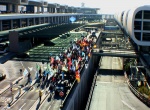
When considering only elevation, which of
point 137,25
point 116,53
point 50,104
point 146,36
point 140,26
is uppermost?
point 137,25

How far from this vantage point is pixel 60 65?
46.3m

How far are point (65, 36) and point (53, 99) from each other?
6342 cm

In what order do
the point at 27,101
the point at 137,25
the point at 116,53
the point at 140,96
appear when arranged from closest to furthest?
the point at 27,101
the point at 140,96
the point at 116,53
the point at 137,25

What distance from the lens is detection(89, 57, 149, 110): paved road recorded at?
4025cm

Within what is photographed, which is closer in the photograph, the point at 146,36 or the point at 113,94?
the point at 113,94

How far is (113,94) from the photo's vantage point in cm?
4681

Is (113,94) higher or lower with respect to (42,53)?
lower

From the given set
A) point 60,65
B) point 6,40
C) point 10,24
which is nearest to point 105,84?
point 60,65

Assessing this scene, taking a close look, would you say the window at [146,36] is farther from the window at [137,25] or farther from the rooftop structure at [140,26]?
the window at [137,25]

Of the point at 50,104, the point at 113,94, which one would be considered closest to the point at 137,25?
the point at 113,94

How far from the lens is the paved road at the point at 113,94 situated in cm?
4025

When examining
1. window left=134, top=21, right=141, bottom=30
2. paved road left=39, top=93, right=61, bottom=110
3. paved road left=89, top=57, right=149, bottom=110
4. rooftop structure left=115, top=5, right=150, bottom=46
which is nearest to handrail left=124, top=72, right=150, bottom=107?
paved road left=89, top=57, right=149, bottom=110

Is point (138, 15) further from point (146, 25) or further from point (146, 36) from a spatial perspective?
point (146, 36)

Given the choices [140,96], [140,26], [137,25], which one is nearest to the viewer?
[140,96]
